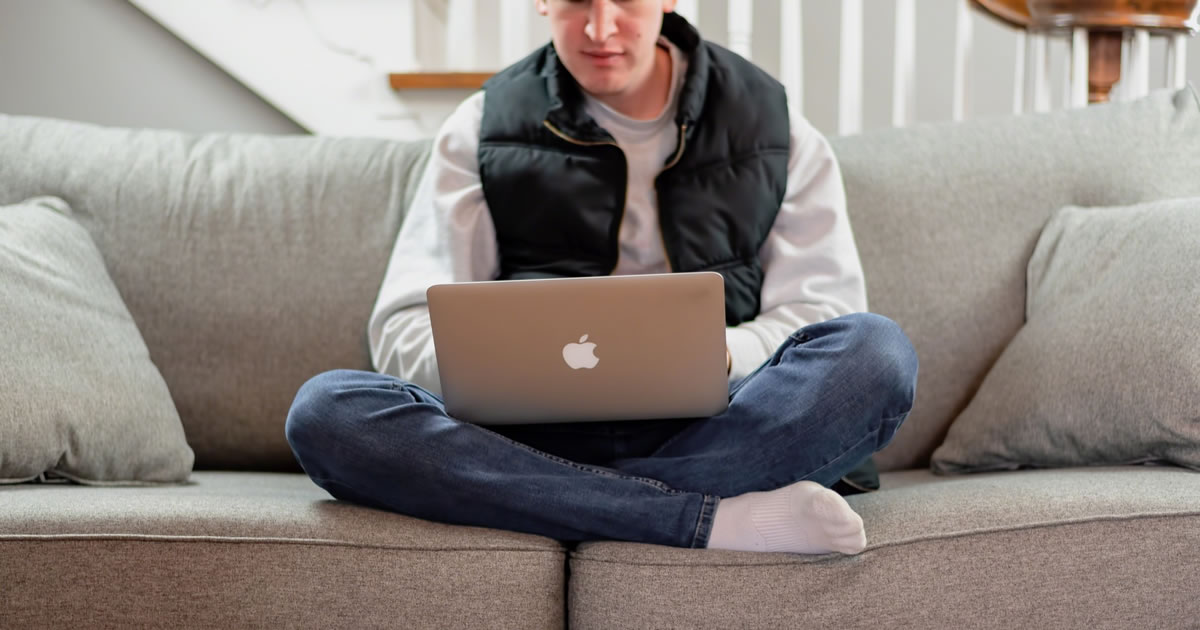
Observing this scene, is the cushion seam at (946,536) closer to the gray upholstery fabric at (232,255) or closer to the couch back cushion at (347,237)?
the couch back cushion at (347,237)

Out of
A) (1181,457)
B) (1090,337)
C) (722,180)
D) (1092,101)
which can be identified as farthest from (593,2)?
(1092,101)

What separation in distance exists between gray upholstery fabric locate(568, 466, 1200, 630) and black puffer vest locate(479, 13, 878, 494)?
0.48 m

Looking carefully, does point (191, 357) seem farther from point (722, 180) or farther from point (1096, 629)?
point (1096, 629)

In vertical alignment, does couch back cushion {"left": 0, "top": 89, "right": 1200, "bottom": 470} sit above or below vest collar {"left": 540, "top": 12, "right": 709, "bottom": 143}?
below

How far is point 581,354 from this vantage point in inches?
44.9

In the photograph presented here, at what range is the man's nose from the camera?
1.56 m

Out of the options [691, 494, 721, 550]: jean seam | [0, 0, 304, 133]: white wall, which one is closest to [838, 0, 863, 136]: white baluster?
[0, 0, 304, 133]: white wall

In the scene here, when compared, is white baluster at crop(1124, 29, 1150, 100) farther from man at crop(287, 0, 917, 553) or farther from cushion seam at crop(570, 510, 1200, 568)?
cushion seam at crop(570, 510, 1200, 568)

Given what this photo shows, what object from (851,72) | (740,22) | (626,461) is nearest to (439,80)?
(740,22)

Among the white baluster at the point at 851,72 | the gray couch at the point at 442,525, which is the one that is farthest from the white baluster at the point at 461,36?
the white baluster at the point at 851,72

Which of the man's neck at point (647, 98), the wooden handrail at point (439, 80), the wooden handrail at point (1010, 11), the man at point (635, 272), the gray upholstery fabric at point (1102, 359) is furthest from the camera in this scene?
the wooden handrail at point (439, 80)

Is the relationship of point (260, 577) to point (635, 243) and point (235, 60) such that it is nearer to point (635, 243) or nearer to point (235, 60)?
point (635, 243)

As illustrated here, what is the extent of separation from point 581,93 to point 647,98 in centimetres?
10

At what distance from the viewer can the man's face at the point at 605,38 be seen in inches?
61.9
